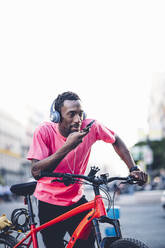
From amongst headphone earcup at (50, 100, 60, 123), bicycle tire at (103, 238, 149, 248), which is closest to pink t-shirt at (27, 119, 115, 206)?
headphone earcup at (50, 100, 60, 123)

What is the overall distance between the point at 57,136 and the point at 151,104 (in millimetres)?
108000

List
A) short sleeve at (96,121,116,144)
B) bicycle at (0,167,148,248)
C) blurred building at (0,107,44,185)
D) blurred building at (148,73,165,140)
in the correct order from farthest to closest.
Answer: blurred building at (148,73,165,140), blurred building at (0,107,44,185), short sleeve at (96,121,116,144), bicycle at (0,167,148,248)

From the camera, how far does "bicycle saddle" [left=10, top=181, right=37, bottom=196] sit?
375 cm

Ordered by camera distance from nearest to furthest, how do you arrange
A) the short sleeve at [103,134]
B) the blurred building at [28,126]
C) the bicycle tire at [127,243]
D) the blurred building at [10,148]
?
the bicycle tire at [127,243] < the short sleeve at [103,134] < the blurred building at [10,148] < the blurred building at [28,126]

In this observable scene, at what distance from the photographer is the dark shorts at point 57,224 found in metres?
3.52

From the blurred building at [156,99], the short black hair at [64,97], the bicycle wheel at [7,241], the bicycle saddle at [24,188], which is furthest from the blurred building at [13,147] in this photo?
the short black hair at [64,97]

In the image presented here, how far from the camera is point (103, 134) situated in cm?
370

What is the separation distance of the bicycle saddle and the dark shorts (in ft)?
0.64

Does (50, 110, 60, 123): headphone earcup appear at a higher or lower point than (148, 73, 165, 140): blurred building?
lower

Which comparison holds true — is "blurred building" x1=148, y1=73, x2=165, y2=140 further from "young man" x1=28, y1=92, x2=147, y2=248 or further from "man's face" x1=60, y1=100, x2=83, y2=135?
"man's face" x1=60, y1=100, x2=83, y2=135

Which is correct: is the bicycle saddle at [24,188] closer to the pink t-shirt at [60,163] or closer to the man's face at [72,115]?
the pink t-shirt at [60,163]

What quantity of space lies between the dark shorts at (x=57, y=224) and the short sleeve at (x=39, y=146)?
1.46 feet

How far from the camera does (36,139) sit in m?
3.43

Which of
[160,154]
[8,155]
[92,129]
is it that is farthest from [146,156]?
[8,155]
